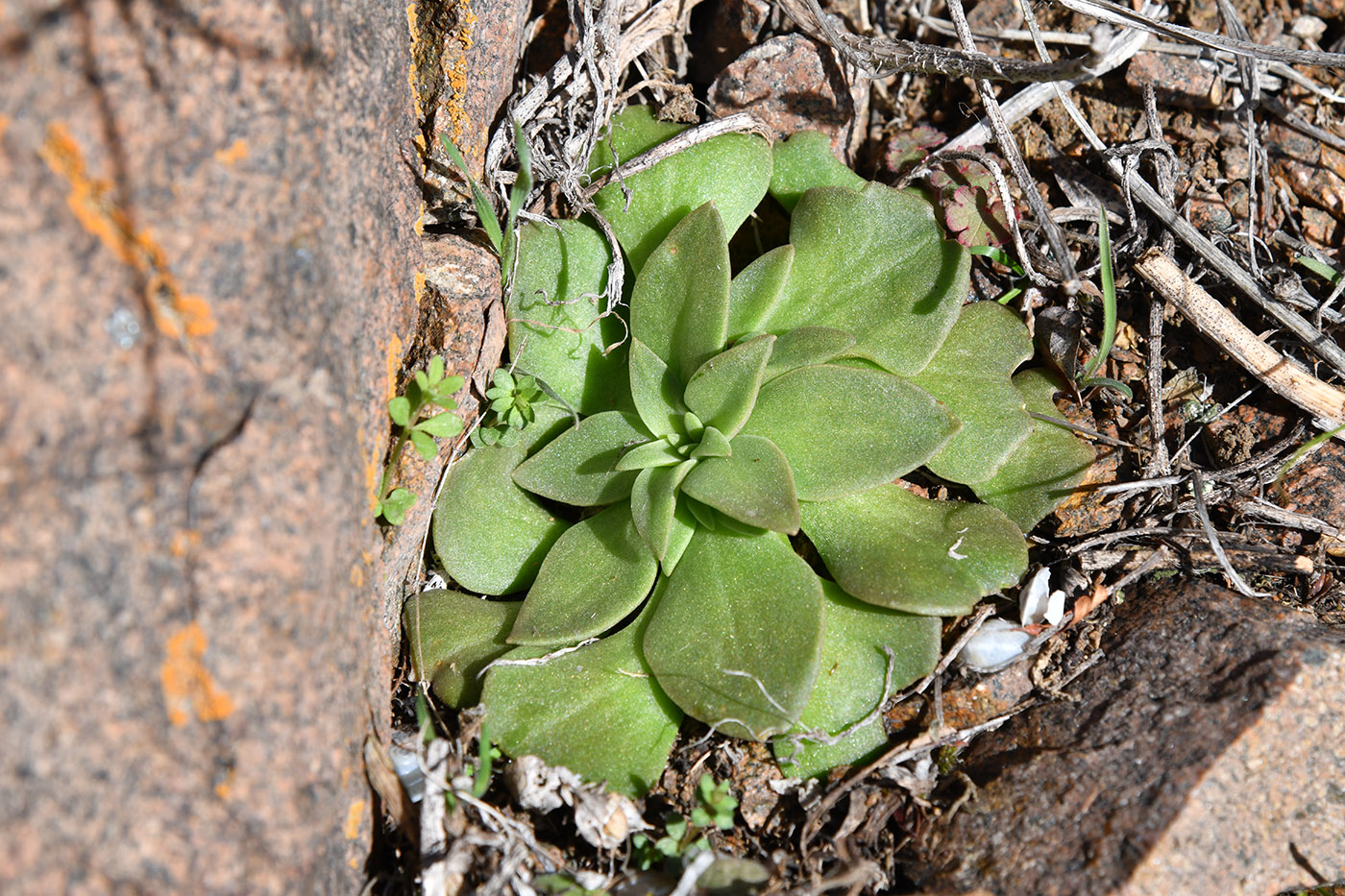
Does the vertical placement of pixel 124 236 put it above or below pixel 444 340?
above

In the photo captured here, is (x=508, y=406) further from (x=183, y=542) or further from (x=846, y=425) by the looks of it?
(x=183, y=542)

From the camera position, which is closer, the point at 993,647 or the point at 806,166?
the point at 993,647

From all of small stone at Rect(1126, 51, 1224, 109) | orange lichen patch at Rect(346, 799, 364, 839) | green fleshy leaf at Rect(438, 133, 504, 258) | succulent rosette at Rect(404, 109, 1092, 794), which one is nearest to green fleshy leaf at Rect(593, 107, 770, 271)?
succulent rosette at Rect(404, 109, 1092, 794)

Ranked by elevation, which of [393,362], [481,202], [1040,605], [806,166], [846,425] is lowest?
[1040,605]

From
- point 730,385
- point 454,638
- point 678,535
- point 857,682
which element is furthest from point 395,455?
point 857,682

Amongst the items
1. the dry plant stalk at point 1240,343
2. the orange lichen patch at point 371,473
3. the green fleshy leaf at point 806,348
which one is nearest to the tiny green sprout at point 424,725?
the orange lichen patch at point 371,473
